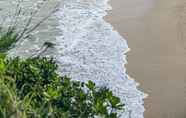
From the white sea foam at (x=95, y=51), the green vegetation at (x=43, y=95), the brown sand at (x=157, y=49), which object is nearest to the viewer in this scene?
the green vegetation at (x=43, y=95)

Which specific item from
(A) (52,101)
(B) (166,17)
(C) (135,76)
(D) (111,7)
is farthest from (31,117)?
(D) (111,7)

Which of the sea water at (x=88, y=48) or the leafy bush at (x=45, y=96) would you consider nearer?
the leafy bush at (x=45, y=96)

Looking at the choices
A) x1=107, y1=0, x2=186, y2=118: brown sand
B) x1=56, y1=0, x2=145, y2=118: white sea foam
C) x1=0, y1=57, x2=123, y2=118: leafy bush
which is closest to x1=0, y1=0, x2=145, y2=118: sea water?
x1=56, y1=0, x2=145, y2=118: white sea foam

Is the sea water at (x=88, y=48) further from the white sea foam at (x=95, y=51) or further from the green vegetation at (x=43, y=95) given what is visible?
the green vegetation at (x=43, y=95)

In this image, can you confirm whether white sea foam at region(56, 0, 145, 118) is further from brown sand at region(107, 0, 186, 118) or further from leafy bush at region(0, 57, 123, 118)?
leafy bush at region(0, 57, 123, 118)

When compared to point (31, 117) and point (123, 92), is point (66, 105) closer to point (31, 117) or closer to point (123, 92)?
point (31, 117)

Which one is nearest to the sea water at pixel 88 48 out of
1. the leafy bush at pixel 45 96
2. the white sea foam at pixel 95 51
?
the white sea foam at pixel 95 51
